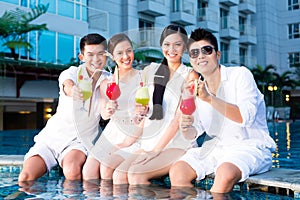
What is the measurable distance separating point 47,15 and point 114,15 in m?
5.49

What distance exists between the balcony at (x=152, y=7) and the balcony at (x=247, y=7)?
9375 mm

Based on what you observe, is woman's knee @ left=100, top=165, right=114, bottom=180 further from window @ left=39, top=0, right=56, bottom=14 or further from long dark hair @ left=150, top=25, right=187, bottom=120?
window @ left=39, top=0, right=56, bottom=14

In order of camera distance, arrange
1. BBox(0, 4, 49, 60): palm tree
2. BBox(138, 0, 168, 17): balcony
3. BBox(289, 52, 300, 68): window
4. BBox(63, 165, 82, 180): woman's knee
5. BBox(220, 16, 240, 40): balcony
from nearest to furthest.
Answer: BBox(63, 165, 82, 180): woman's knee
BBox(0, 4, 49, 60): palm tree
BBox(138, 0, 168, 17): balcony
BBox(220, 16, 240, 40): balcony
BBox(289, 52, 300, 68): window

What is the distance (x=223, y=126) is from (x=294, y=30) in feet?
110

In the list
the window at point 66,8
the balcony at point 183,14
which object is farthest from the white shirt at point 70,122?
the balcony at point 183,14

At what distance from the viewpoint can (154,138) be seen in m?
3.29

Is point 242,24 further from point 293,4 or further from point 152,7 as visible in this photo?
point 152,7

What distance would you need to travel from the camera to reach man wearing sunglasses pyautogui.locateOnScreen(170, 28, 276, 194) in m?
2.85

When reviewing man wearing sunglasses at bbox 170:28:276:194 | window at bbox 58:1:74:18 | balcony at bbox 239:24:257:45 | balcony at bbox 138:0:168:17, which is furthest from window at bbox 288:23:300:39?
man wearing sunglasses at bbox 170:28:276:194

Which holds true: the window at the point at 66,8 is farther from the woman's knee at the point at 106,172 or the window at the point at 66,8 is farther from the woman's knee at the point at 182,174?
the woman's knee at the point at 182,174

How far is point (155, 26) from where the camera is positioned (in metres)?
18.6

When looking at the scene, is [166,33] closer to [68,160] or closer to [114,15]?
[68,160]

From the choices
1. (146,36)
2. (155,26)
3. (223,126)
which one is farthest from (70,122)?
(155,26)

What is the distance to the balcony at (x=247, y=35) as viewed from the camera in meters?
29.8
